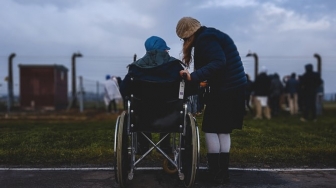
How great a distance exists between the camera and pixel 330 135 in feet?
28.8

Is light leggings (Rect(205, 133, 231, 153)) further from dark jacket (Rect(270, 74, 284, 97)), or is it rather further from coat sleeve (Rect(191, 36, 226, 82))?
dark jacket (Rect(270, 74, 284, 97))

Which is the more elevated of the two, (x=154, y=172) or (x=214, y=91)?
(x=214, y=91)

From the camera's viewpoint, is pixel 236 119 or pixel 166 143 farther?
pixel 166 143

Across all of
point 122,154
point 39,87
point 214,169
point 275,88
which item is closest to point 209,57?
point 214,169

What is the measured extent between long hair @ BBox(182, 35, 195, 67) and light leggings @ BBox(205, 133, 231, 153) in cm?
77

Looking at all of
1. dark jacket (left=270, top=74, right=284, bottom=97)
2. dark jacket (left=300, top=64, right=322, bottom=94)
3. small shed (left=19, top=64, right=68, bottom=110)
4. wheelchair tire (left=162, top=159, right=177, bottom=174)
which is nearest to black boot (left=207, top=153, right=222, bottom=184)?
wheelchair tire (left=162, top=159, right=177, bottom=174)

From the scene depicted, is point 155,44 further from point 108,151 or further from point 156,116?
point 108,151

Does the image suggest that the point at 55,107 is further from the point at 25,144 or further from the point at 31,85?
the point at 25,144

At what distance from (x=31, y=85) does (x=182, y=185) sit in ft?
60.8

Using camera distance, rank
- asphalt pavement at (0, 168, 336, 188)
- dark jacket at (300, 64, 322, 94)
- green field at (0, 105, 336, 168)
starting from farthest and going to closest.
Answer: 1. dark jacket at (300, 64, 322, 94)
2. green field at (0, 105, 336, 168)
3. asphalt pavement at (0, 168, 336, 188)

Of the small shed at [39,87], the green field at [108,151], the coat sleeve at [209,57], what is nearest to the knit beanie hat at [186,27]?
the coat sleeve at [209,57]

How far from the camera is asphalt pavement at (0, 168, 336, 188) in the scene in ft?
14.5

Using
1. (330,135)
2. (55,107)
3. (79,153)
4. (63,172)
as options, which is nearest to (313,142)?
(330,135)

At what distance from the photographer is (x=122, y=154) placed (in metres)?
4.16
